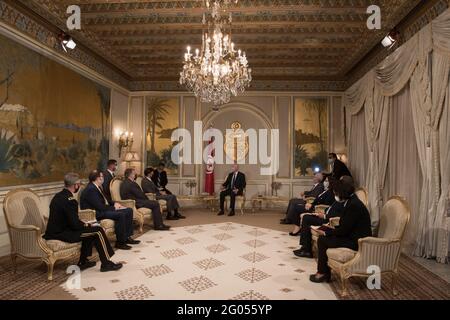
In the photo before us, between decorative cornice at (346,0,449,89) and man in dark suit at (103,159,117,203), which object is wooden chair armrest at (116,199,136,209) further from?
decorative cornice at (346,0,449,89)

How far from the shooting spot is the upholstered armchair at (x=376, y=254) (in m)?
3.74

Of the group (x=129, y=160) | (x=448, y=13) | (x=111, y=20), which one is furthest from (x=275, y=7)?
(x=129, y=160)

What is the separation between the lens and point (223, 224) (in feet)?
26.1

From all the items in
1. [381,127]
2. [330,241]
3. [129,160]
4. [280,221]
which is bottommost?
[280,221]

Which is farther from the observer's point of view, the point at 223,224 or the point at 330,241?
the point at 223,224

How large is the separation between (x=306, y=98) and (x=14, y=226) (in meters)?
8.92

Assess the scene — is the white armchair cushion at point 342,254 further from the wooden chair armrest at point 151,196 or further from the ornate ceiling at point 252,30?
the wooden chair armrest at point 151,196

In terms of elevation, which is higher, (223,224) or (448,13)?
(448,13)

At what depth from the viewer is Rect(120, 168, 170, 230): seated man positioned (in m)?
7.21

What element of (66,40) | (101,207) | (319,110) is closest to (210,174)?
(319,110)

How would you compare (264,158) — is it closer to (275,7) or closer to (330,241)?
(275,7)

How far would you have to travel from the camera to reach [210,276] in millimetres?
4387

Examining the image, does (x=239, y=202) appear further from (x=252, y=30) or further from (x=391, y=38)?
(x=391, y=38)

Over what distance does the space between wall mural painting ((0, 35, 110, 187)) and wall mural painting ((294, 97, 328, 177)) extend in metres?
6.18
